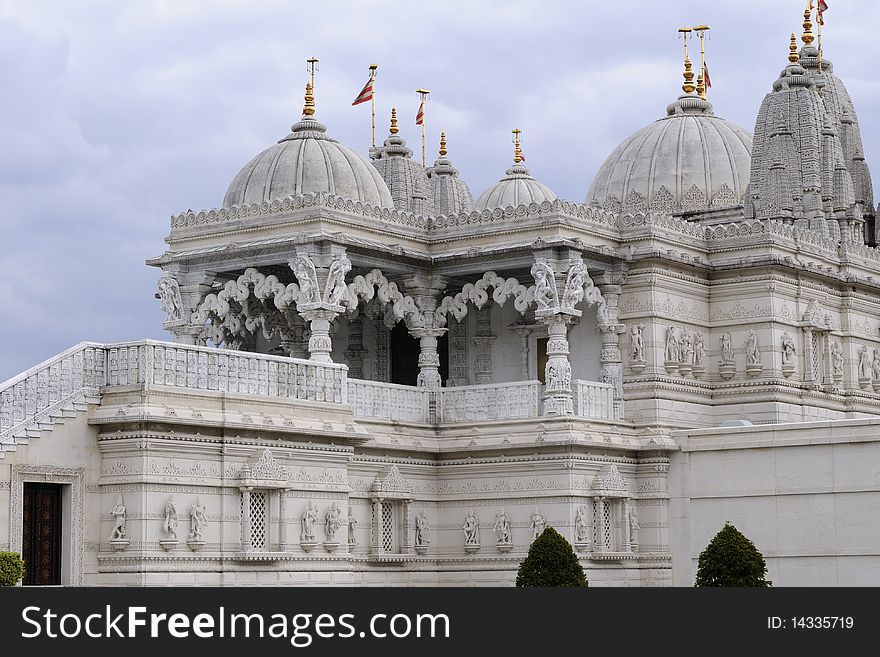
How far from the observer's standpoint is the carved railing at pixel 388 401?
35.5 metres

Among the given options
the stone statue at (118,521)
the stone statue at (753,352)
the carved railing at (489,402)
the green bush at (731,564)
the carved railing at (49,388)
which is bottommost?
the green bush at (731,564)

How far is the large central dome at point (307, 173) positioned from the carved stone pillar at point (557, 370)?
4.40 meters

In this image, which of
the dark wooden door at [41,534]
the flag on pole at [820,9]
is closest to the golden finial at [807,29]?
the flag on pole at [820,9]

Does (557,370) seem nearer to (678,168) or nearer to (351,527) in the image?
(351,527)

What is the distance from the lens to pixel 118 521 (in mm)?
29391

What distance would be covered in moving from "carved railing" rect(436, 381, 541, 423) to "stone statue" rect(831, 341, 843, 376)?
7.23 m

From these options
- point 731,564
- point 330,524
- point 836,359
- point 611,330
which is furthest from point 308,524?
point 836,359

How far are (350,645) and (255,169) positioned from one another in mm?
19516

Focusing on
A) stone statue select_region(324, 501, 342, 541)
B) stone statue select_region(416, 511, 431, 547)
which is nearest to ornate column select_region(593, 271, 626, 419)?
stone statue select_region(416, 511, 431, 547)

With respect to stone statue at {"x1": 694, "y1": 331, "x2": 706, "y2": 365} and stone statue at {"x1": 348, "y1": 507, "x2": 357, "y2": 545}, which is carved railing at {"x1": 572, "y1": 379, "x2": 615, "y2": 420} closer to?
stone statue at {"x1": 694, "y1": 331, "x2": 706, "y2": 365}

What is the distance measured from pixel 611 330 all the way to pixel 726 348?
2608 millimetres

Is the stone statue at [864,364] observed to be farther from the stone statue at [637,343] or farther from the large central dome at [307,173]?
the large central dome at [307,173]

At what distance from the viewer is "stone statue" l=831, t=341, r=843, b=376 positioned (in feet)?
130

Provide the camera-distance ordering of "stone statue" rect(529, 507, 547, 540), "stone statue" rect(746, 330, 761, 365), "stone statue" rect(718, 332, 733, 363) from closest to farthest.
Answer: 1. "stone statue" rect(529, 507, 547, 540)
2. "stone statue" rect(746, 330, 761, 365)
3. "stone statue" rect(718, 332, 733, 363)
